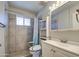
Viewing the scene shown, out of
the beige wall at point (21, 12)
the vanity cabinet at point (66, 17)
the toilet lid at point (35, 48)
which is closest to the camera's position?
the vanity cabinet at point (66, 17)

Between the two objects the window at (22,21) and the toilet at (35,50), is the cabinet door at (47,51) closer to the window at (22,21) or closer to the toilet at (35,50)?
the toilet at (35,50)

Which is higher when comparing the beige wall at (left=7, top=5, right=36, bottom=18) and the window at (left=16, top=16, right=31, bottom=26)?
the beige wall at (left=7, top=5, right=36, bottom=18)

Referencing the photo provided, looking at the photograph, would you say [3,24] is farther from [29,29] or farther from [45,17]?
[45,17]

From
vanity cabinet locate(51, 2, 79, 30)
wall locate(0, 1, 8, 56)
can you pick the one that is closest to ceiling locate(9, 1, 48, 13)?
wall locate(0, 1, 8, 56)

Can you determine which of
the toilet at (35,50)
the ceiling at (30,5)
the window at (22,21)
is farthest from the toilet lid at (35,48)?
the ceiling at (30,5)

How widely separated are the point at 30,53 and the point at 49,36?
787mm

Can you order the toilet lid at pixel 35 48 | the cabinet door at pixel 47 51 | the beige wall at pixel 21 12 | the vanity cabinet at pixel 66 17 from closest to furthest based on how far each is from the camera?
the vanity cabinet at pixel 66 17 < the cabinet door at pixel 47 51 < the beige wall at pixel 21 12 < the toilet lid at pixel 35 48

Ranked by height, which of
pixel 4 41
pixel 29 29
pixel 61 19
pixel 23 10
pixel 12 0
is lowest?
pixel 4 41

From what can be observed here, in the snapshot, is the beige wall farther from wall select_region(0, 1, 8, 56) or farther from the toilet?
the toilet

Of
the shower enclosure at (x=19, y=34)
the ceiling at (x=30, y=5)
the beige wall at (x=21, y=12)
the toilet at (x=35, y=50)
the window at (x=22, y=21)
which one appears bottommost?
the toilet at (x=35, y=50)

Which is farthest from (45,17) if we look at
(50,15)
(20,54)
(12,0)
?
(20,54)

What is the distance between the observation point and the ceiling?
226 centimetres

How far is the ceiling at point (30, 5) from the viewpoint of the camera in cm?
226

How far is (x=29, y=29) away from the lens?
230 cm
